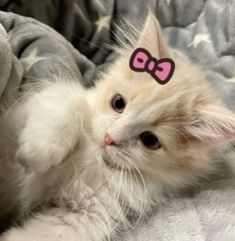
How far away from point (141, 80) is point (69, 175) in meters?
0.29

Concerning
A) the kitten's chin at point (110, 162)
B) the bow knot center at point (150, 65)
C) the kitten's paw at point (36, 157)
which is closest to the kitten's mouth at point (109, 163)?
the kitten's chin at point (110, 162)

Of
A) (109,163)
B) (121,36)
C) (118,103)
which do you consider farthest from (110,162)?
(121,36)

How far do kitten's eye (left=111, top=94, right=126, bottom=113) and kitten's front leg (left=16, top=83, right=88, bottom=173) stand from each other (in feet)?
0.25

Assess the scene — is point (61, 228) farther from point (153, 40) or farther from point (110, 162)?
point (153, 40)

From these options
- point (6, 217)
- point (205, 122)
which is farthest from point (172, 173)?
point (6, 217)

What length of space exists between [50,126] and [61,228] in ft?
0.76

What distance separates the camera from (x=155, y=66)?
100 centimetres

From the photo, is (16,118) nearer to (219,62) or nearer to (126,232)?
(126,232)

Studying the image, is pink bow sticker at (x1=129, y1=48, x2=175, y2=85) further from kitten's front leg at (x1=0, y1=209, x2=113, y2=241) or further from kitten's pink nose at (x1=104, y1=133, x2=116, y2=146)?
kitten's front leg at (x1=0, y1=209, x2=113, y2=241)

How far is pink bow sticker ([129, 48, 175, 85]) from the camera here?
3.26 ft

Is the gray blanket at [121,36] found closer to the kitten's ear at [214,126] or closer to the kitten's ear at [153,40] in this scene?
the kitten's ear at [214,126]

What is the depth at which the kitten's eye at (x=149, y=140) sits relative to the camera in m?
1.03

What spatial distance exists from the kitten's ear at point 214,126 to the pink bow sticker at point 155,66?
126 mm

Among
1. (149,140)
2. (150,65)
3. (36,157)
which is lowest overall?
(36,157)
